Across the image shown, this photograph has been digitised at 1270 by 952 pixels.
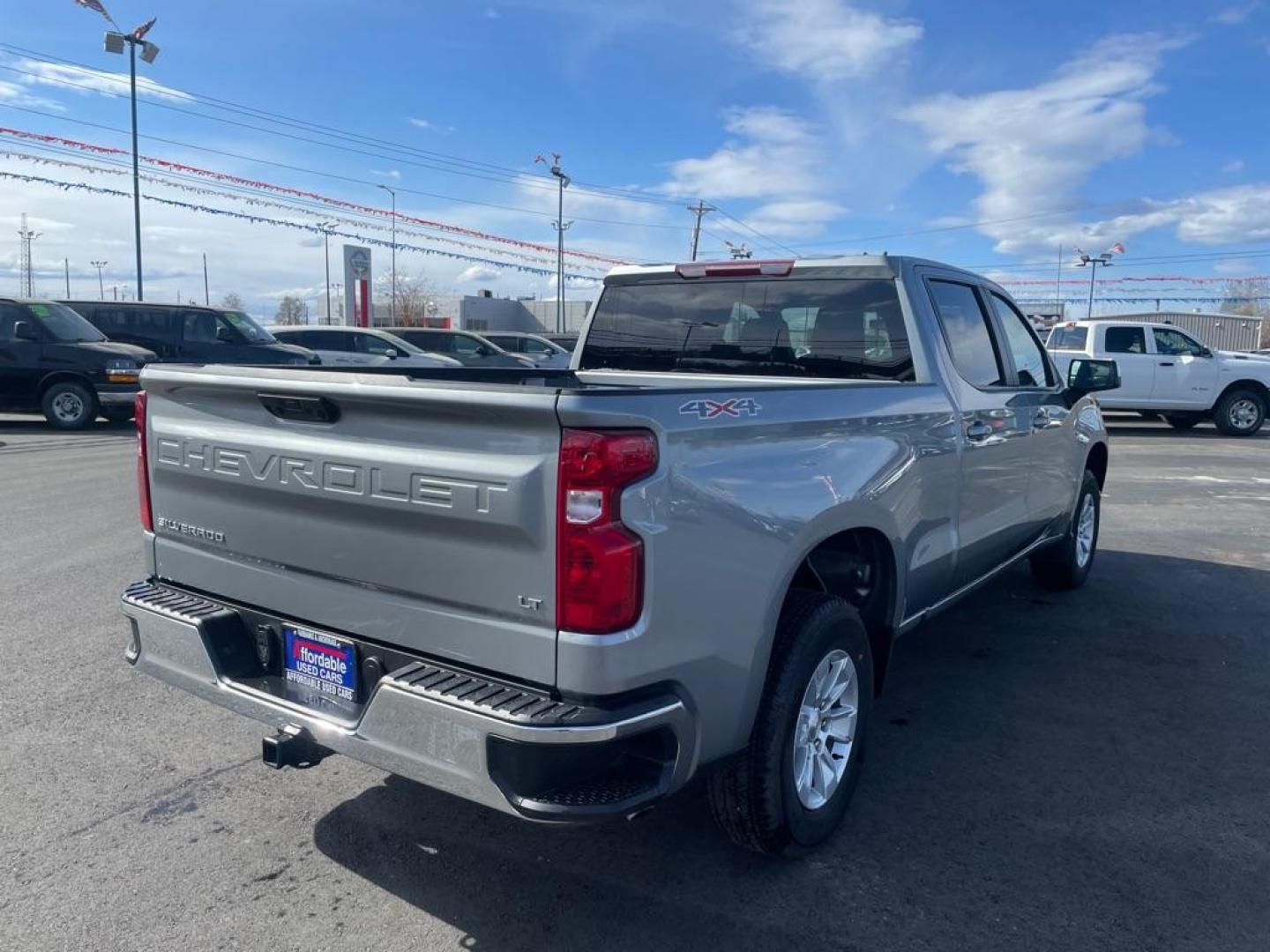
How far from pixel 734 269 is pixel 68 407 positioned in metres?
13.4

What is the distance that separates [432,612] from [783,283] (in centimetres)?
257

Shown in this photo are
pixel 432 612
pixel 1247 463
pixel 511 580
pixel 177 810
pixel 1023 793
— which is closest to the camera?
pixel 511 580

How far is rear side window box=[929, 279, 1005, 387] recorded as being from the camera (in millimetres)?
4488

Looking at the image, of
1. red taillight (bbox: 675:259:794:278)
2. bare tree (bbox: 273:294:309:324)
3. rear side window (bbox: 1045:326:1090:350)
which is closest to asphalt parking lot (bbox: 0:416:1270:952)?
red taillight (bbox: 675:259:794:278)

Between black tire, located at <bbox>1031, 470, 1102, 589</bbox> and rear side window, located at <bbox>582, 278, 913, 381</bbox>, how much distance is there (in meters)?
2.52

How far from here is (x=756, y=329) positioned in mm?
4621

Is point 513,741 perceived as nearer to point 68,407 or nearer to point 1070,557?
point 1070,557

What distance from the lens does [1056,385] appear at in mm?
5859

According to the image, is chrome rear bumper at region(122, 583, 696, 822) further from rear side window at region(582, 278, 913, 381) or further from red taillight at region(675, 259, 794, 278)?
red taillight at region(675, 259, 794, 278)

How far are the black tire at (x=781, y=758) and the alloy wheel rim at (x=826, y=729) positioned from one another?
0.17ft

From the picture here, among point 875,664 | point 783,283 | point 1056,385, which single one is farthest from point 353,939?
point 1056,385

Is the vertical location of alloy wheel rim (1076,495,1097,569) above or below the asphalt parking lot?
above

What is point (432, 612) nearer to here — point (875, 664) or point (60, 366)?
point (875, 664)

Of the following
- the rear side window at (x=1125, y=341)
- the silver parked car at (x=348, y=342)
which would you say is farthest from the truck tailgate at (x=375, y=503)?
the rear side window at (x=1125, y=341)
